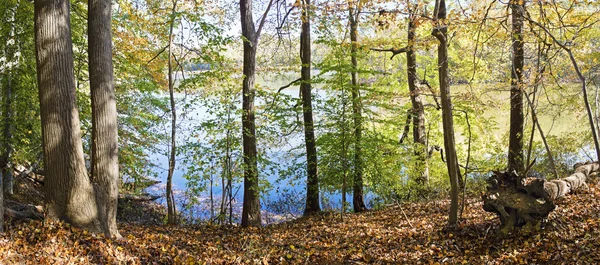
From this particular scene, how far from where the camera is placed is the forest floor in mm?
4539

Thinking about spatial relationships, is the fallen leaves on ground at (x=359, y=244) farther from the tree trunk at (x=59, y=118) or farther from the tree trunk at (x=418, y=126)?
the tree trunk at (x=418, y=126)

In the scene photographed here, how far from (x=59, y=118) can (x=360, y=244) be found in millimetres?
4675

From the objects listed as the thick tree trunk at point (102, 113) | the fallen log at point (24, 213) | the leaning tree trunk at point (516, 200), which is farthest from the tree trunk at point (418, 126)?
the fallen log at point (24, 213)

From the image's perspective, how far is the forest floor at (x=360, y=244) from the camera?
14.9ft

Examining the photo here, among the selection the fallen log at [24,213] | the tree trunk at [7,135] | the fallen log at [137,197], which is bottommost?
the fallen log at [137,197]

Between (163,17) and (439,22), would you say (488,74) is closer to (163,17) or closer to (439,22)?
(439,22)

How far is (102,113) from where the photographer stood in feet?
18.1

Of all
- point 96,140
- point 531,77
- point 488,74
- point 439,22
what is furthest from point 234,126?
point 488,74

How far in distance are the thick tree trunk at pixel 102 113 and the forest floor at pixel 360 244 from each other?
56 centimetres

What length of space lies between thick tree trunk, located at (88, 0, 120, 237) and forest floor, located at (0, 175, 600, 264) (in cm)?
56

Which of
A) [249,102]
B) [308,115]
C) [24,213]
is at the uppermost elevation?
[249,102]

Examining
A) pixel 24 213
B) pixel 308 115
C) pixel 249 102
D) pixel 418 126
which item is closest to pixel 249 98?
pixel 249 102

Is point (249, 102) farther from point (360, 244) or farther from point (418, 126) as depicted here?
A: point (418, 126)

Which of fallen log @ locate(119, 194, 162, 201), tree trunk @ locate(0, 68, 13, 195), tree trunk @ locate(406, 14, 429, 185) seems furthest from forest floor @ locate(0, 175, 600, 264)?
fallen log @ locate(119, 194, 162, 201)
